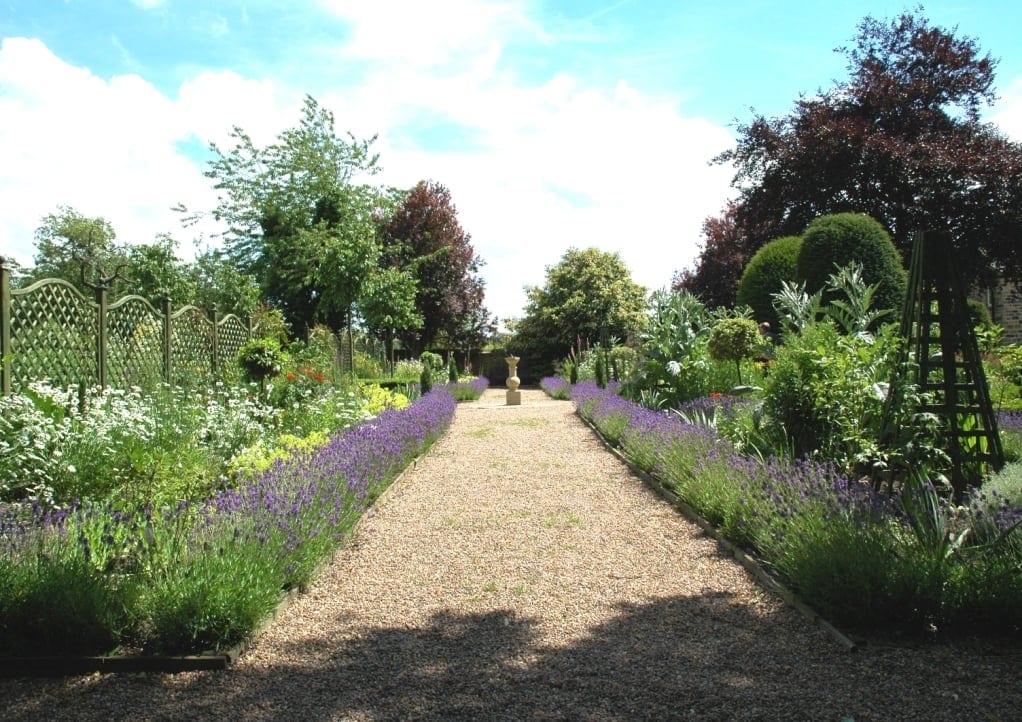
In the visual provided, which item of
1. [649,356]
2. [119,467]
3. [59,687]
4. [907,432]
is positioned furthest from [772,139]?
[59,687]

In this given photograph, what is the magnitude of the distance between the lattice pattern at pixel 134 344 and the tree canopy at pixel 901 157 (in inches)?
722

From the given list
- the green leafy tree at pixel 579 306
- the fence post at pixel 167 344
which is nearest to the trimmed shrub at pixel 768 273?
the fence post at pixel 167 344

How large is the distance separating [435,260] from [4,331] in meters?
25.3

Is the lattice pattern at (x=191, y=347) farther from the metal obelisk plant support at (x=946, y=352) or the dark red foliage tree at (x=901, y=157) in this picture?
the dark red foliage tree at (x=901, y=157)

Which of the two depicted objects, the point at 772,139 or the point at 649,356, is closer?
the point at 649,356

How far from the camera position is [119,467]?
5.29 metres

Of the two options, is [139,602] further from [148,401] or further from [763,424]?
[763,424]

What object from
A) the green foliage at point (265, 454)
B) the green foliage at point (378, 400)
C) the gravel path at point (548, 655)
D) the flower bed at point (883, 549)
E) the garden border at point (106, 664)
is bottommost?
the gravel path at point (548, 655)

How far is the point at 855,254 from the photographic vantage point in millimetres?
13547

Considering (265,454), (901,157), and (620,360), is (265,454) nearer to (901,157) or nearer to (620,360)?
(620,360)

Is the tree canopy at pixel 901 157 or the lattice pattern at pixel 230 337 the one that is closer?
the lattice pattern at pixel 230 337

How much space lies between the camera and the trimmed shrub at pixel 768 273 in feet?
52.9

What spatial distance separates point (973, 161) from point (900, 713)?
2110 cm

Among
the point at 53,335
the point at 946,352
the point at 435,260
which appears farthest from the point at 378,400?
the point at 435,260
